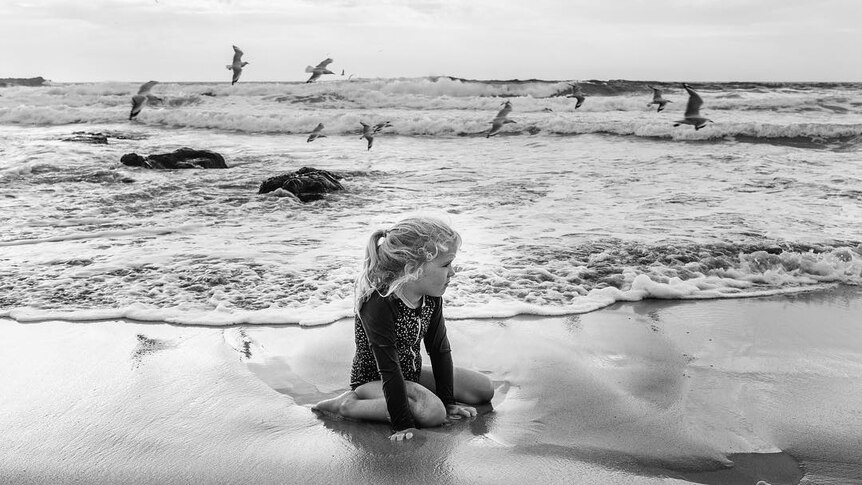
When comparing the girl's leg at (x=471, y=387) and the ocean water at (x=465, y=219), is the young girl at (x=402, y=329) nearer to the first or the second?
the girl's leg at (x=471, y=387)

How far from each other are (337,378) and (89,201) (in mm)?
6501

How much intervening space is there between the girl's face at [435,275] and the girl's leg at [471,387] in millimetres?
462

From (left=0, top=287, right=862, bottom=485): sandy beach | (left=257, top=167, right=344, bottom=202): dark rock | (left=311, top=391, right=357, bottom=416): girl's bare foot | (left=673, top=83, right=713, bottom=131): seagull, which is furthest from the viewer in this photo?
(left=257, top=167, right=344, bottom=202): dark rock

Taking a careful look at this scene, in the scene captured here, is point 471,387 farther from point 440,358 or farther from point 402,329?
point 402,329

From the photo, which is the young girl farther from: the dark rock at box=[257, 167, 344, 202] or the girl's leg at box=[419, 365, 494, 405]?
the dark rock at box=[257, 167, 344, 202]

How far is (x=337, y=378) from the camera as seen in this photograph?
3.55 meters

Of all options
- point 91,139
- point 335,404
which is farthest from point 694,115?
point 91,139

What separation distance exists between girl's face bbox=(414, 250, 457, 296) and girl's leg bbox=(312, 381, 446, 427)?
1.30ft

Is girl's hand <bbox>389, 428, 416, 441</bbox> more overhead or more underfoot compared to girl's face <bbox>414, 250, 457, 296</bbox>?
more underfoot

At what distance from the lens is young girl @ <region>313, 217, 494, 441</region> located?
290 cm

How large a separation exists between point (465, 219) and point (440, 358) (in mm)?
4491

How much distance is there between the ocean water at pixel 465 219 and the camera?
193 inches

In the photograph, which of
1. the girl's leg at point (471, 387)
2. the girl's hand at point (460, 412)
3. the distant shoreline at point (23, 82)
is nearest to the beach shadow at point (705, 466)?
the girl's hand at point (460, 412)

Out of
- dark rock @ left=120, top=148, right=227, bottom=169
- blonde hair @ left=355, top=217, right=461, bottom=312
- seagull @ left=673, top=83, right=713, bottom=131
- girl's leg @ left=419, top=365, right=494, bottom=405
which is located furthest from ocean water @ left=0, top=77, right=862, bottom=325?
blonde hair @ left=355, top=217, right=461, bottom=312
